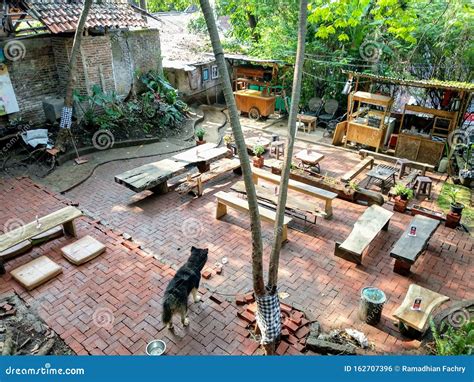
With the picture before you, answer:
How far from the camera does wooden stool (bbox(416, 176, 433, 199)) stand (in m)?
10.2

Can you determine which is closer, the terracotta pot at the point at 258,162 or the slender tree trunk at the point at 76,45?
the slender tree trunk at the point at 76,45

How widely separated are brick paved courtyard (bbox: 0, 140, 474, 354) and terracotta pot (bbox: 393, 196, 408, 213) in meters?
0.16

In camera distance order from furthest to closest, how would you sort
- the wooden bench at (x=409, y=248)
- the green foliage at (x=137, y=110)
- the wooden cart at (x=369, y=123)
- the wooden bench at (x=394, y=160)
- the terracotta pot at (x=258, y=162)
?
the green foliage at (x=137, y=110) → the wooden cart at (x=369, y=123) → the terracotta pot at (x=258, y=162) → the wooden bench at (x=394, y=160) → the wooden bench at (x=409, y=248)

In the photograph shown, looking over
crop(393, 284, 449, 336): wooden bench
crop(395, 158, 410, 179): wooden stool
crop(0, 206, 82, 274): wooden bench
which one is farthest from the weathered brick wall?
crop(393, 284, 449, 336): wooden bench

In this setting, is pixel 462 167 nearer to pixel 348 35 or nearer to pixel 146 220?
pixel 348 35

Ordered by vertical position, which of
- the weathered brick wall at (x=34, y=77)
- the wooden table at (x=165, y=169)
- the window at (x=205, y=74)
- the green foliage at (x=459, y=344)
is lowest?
the wooden table at (x=165, y=169)

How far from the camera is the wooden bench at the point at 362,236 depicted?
7.39 m

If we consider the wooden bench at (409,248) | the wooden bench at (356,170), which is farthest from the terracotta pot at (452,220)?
the wooden bench at (356,170)

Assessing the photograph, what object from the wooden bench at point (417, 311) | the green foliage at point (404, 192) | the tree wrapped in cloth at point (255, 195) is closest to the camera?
the tree wrapped in cloth at point (255, 195)

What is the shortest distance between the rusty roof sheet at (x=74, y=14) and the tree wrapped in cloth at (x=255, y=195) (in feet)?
30.1

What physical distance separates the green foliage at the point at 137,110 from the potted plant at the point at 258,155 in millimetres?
4199

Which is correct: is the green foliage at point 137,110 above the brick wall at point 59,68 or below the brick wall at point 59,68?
below

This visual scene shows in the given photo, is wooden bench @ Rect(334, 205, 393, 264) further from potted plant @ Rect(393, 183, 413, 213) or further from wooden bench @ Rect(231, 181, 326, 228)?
potted plant @ Rect(393, 183, 413, 213)

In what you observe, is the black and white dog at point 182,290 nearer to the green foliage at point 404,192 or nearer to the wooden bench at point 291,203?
the wooden bench at point 291,203
